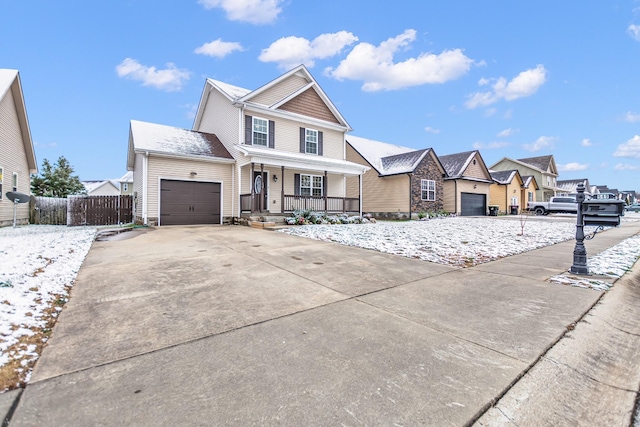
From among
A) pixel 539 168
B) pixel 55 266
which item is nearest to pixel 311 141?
pixel 55 266

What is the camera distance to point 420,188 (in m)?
20.7

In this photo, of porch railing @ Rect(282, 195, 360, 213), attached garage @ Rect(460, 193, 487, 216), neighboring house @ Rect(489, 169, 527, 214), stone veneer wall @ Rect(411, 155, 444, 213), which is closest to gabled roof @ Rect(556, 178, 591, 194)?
neighboring house @ Rect(489, 169, 527, 214)

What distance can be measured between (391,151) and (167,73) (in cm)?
2615

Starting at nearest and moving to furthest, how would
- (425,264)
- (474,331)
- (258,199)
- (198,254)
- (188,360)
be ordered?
(188,360) → (474,331) → (425,264) → (198,254) → (258,199)

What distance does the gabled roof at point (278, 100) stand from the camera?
14.6 meters

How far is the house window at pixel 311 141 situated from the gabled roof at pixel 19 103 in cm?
1340

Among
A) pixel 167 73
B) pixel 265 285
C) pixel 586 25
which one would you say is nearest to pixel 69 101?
pixel 167 73

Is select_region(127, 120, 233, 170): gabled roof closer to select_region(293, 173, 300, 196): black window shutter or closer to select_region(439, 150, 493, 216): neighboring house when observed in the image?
select_region(293, 173, 300, 196): black window shutter

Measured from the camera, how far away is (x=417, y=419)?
5.09ft

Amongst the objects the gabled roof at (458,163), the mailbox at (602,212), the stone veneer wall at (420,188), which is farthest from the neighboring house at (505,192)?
the mailbox at (602,212)

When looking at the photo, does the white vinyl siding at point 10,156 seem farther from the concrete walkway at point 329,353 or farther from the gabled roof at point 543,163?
the gabled roof at point 543,163

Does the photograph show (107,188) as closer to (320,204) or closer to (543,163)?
(320,204)

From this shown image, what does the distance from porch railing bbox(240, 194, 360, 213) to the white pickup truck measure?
22.5 metres

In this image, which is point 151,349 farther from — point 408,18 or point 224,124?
point 408,18
